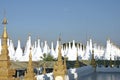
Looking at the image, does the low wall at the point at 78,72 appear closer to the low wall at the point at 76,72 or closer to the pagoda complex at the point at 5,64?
the low wall at the point at 76,72

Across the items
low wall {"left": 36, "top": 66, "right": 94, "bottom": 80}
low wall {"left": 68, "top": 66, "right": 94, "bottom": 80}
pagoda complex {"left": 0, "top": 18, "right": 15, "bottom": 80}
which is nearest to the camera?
pagoda complex {"left": 0, "top": 18, "right": 15, "bottom": 80}

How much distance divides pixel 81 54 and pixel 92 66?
20.1 metres

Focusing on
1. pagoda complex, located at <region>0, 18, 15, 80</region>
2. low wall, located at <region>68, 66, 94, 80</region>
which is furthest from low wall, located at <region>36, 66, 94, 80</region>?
pagoda complex, located at <region>0, 18, 15, 80</region>

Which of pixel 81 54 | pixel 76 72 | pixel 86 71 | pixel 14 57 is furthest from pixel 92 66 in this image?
pixel 81 54

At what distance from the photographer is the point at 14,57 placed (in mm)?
40031

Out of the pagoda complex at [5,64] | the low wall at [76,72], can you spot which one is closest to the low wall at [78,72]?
the low wall at [76,72]

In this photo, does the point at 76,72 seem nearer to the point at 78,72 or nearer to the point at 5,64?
the point at 78,72

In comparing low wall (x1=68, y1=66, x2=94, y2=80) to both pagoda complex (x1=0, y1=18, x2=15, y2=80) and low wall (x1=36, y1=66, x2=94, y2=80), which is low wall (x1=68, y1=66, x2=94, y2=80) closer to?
low wall (x1=36, y1=66, x2=94, y2=80)

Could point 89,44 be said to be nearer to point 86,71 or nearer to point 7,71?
point 86,71

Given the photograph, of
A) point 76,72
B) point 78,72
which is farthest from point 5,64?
point 78,72

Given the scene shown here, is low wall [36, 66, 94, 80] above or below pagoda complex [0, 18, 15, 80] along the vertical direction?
below

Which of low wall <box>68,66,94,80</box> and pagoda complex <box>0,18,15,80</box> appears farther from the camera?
low wall <box>68,66,94,80</box>

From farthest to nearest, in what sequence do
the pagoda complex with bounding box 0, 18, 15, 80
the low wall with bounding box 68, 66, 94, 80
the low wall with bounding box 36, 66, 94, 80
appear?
the low wall with bounding box 68, 66, 94, 80 → the low wall with bounding box 36, 66, 94, 80 → the pagoda complex with bounding box 0, 18, 15, 80

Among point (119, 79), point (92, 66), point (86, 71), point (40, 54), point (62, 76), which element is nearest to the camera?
point (62, 76)
